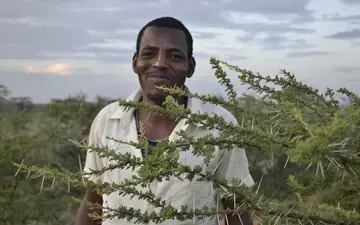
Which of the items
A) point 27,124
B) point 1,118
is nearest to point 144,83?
point 27,124

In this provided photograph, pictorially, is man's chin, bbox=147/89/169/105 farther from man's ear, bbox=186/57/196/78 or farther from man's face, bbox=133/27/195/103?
man's ear, bbox=186/57/196/78

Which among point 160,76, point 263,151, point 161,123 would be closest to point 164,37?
point 160,76

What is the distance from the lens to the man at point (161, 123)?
2.32 m

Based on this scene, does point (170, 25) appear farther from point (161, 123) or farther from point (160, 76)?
point (161, 123)

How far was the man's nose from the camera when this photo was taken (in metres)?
2.40

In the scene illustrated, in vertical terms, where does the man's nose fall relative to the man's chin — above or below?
above

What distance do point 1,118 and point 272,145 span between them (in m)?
9.91

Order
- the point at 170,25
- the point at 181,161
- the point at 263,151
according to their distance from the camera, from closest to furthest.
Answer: the point at 263,151, the point at 181,161, the point at 170,25

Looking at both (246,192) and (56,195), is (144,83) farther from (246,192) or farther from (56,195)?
(56,195)

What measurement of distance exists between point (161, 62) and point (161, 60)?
1 centimetres

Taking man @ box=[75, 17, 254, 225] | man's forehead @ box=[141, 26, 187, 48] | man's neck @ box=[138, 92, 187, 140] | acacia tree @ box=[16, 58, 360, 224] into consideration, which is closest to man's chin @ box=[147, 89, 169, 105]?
man @ box=[75, 17, 254, 225]

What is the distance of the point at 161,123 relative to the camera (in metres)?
2.55

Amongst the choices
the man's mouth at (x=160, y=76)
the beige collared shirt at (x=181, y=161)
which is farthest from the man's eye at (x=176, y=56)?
the beige collared shirt at (x=181, y=161)

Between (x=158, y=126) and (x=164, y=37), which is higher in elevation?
(x=164, y=37)
